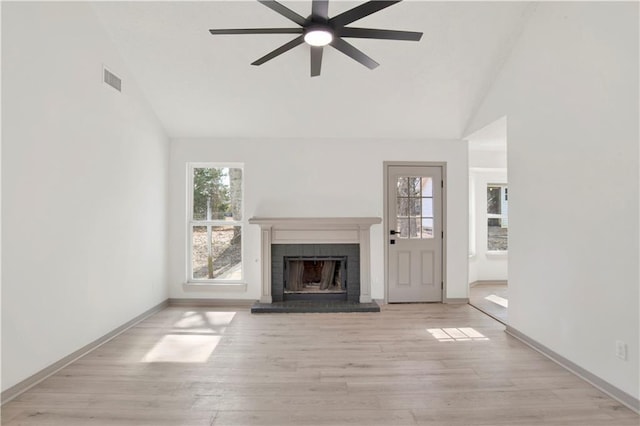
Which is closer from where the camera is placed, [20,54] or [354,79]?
[20,54]

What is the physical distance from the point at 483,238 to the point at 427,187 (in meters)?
2.12

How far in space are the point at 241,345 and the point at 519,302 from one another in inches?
114

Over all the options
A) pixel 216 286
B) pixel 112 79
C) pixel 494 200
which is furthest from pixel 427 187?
pixel 112 79

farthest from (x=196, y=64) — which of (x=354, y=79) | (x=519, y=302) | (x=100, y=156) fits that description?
(x=519, y=302)

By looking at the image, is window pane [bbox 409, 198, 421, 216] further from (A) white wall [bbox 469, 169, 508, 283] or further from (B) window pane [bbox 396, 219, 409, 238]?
(A) white wall [bbox 469, 169, 508, 283]

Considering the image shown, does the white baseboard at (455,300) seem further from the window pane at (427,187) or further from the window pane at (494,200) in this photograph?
the window pane at (494,200)

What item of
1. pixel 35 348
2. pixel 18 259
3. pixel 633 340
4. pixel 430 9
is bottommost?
pixel 35 348

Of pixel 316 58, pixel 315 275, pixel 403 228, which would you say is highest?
pixel 316 58

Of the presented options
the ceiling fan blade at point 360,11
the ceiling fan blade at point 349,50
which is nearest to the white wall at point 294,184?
the ceiling fan blade at point 349,50

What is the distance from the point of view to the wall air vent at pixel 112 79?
325cm

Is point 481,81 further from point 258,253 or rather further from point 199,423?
point 199,423

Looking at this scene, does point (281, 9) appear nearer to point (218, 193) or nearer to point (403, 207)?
point (218, 193)

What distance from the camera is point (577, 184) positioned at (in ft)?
8.58

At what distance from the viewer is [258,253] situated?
15.3 ft
